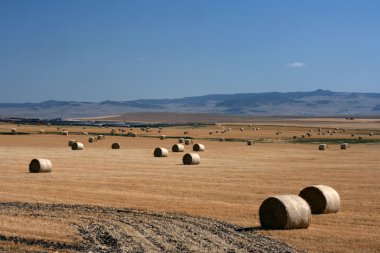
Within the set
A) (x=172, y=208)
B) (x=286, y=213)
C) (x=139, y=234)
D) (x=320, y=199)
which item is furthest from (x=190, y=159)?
(x=139, y=234)

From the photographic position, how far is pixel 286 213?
17.2 meters

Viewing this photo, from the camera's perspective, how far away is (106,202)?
76.0 ft

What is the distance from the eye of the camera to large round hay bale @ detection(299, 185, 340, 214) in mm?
20531

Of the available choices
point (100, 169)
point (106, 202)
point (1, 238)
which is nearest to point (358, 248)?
point (1, 238)

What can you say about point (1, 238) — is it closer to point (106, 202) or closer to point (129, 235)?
point (129, 235)

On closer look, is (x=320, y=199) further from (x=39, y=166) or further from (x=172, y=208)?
(x=39, y=166)

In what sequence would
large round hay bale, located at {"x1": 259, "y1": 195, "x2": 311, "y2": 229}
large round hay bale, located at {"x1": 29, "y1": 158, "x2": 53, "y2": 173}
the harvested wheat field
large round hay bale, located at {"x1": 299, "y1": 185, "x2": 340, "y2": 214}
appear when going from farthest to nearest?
large round hay bale, located at {"x1": 29, "y1": 158, "x2": 53, "y2": 173} → large round hay bale, located at {"x1": 299, "y1": 185, "x2": 340, "y2": 214} → large round hay bale, located at {"x1": 259, "y1": 195, "x2": 311, "y2": 229} → the harvested wheat field

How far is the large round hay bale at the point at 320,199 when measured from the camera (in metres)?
20.5

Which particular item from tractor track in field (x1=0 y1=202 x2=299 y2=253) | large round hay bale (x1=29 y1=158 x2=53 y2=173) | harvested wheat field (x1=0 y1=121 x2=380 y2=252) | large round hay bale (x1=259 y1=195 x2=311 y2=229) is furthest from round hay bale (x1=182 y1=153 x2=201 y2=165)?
large round hay bale (x1=259 y1=195 x2=311 y2=229)

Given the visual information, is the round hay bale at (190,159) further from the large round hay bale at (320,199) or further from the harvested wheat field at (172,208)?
the large round hay bale at (320,199)

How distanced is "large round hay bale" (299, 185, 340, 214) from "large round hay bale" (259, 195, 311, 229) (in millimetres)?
2995

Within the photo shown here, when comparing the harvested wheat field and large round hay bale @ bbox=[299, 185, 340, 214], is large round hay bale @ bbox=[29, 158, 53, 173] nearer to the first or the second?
the harvested wheat field

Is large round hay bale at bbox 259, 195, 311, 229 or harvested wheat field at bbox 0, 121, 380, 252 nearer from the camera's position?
harvested wheat field at bbox 0, 121, 380, 252

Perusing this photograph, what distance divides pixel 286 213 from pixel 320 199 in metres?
3.74
